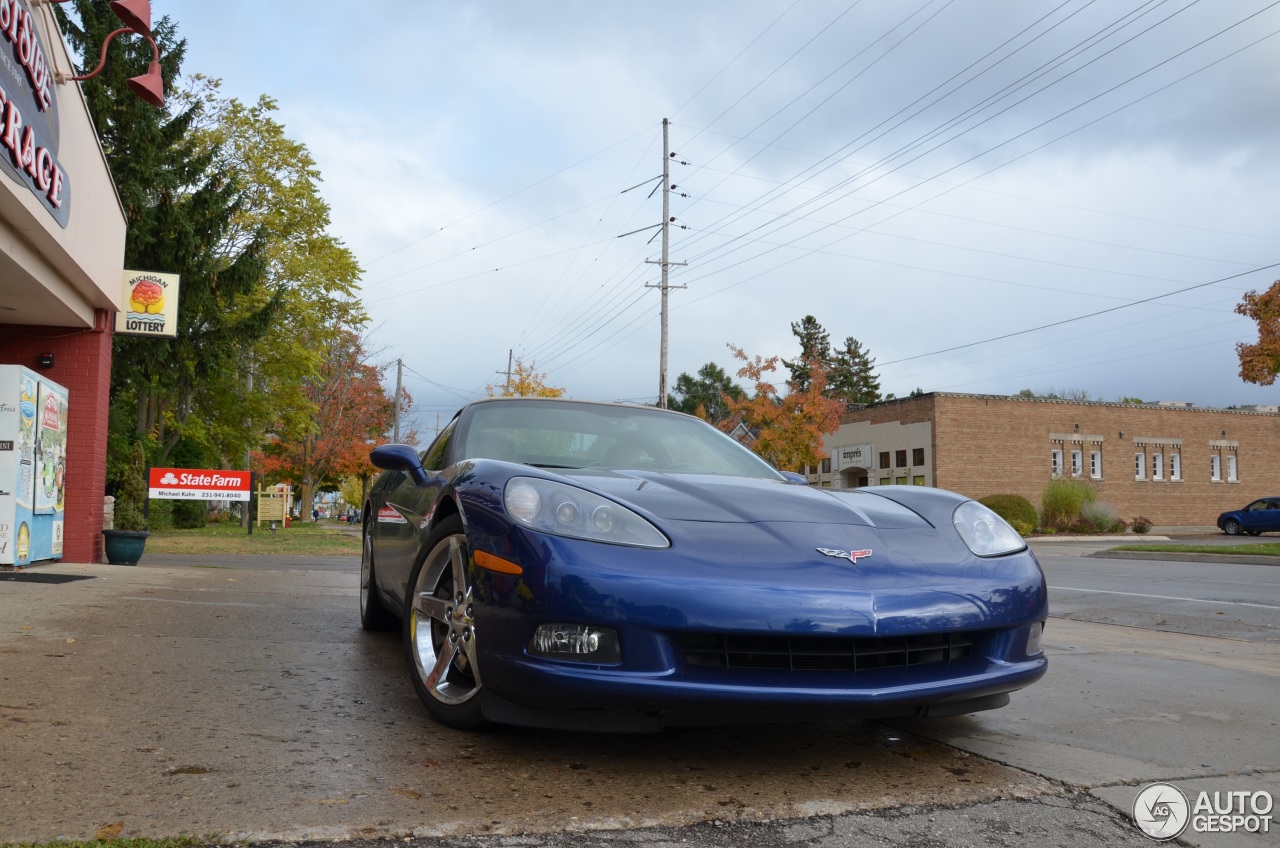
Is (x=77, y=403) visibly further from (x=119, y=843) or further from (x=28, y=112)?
(x=119, y=843)

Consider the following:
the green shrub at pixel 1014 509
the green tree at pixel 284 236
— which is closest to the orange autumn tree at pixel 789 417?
the green shrub at pixel 1014 509

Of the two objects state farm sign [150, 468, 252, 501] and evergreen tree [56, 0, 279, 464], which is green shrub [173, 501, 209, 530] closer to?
evergreen tree [56, 0, 279, 464]

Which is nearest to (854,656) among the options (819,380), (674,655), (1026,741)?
(674,655)

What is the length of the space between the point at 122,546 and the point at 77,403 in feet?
5.93

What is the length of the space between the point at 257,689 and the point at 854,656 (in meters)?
2.43

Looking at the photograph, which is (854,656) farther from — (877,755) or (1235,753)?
(1235,753)

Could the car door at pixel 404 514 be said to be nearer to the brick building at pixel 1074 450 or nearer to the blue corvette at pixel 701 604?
the blue corvette at pixel 701 604

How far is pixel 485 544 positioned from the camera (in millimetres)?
3043

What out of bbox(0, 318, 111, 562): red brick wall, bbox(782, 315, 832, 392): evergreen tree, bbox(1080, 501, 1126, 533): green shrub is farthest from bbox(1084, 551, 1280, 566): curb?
bbox(782, 315, 832, 392): evergreen tree

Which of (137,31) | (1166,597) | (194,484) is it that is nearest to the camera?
(137,31)

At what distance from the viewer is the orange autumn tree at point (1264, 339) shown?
929 inches

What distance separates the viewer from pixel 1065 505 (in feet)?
116

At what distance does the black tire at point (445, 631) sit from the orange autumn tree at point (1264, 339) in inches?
1019

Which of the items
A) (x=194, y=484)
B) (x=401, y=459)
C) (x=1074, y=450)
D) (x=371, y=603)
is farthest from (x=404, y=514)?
(x=1074, y=450)
